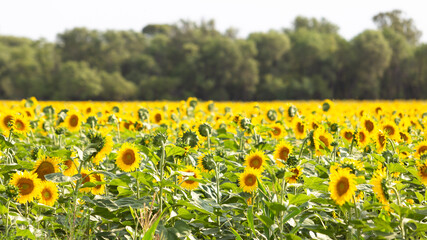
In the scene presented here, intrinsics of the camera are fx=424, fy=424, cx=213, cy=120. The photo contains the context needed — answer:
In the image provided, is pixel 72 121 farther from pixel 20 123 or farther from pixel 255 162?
pixel 255 162

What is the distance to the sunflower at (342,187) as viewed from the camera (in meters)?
2.34

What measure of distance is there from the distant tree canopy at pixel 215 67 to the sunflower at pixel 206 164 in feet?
144

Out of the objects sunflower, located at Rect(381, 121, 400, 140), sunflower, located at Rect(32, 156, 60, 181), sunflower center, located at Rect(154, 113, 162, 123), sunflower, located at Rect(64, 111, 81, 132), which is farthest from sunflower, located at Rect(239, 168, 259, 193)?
sunflower center, located at Rect(154, 113, 162, 123)

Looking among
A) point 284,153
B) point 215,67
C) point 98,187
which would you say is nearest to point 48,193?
point 98,187

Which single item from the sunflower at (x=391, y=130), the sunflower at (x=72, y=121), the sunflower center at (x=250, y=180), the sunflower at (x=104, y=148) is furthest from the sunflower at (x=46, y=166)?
the sunflower at (x=391, y=130)

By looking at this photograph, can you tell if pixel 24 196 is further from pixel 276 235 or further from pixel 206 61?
pixel 206 61

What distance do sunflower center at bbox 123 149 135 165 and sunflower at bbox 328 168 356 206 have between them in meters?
1.42

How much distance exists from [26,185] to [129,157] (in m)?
0.70

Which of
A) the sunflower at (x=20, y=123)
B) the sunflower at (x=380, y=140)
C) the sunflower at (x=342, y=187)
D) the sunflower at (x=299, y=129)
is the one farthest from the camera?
the sunflower at (x=299, y=129)

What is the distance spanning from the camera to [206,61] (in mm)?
49875

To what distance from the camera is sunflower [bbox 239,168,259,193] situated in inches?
115

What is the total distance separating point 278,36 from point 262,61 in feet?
11.8

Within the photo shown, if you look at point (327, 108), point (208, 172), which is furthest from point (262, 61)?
point (208, 172)

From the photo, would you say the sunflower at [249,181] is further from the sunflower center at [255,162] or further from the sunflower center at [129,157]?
the sunflower center at [129,157]
